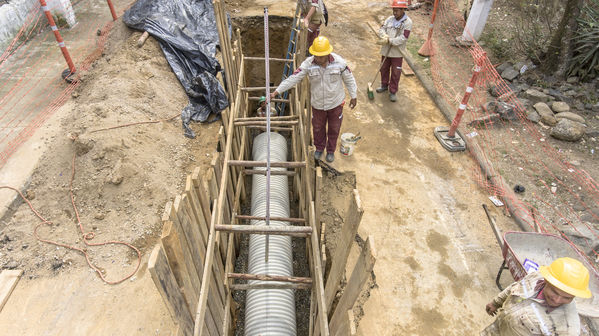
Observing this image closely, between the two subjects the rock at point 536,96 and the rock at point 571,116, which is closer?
the rock at point 571,116

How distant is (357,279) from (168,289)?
1213 millimetres

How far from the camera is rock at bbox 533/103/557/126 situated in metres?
6.45

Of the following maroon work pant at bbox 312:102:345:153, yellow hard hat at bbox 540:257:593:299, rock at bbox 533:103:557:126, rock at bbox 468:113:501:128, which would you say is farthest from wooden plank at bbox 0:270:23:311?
rock at bbox 533:103:557:126

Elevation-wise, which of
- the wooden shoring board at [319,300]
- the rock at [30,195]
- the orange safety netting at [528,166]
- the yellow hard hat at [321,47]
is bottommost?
the orange safety netting at [528,166]

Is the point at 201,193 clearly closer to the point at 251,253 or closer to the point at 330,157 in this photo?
the point at 251,253

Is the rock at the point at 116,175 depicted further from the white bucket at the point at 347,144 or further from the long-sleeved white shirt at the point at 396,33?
the long-sleeved white shirt at the point at 396,33

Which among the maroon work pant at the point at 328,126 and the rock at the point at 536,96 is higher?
the maroon work pant at the point at 328,126

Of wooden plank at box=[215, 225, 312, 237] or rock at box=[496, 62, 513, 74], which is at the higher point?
wooden plank at box=[215, 225, 312, 237]

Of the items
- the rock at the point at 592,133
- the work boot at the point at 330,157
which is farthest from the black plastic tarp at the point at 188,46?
the rock at the point at 592,133

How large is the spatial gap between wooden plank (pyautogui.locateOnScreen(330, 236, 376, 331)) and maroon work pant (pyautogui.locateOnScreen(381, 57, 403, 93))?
216 inches

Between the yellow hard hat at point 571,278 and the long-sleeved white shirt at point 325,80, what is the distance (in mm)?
3282

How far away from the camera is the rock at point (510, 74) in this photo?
7746 millimetres

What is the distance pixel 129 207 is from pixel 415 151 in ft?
15.7

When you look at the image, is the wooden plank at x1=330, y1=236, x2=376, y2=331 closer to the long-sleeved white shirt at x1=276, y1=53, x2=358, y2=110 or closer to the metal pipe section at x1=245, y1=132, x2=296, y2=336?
the metal pipe section at x1=245, y1=132, x2=296, y2=336
